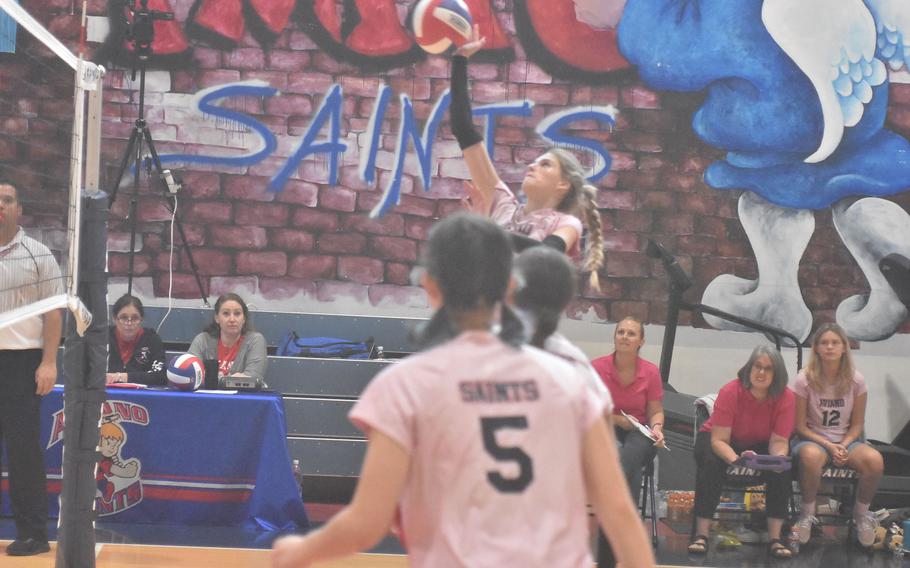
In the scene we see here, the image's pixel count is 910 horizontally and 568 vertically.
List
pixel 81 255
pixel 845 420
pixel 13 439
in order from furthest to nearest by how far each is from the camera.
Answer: pixel 845 420 < pixel 13 439 < pixel 81 255

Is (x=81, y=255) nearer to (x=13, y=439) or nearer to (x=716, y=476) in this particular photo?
(x=13, y=439)

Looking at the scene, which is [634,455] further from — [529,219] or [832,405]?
[529,219]

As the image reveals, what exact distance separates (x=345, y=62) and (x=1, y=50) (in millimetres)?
2264

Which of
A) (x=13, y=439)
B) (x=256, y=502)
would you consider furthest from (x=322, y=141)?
(x=13, y=439)

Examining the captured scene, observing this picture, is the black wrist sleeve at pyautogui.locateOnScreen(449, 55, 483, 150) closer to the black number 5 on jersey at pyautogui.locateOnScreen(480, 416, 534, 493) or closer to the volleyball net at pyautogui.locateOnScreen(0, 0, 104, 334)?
the volleyball net at pyautogui.locateOnScreen(0, 0, 104, 334)

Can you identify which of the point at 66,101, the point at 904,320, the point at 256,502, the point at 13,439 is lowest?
the point at 256,502

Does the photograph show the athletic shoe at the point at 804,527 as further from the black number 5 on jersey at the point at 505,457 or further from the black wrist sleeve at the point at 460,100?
the black number 5 on jersey at the point at 505,457

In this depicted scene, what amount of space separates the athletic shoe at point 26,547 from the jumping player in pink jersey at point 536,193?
9.43 feet

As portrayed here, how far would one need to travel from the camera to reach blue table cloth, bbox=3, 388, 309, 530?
21.1 feet

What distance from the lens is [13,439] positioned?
564 centimetres

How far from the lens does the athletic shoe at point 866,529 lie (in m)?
6.95

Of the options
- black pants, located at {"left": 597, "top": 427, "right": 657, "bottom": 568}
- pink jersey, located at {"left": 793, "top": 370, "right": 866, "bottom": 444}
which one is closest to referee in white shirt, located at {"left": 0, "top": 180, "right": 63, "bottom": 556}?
black pants, located at {"left": 597, "top": 427, "right": 657, "bottom": 568}

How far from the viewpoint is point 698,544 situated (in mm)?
6676

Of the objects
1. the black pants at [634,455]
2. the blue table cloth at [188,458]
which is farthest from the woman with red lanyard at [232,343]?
the black pants at [634,455]
